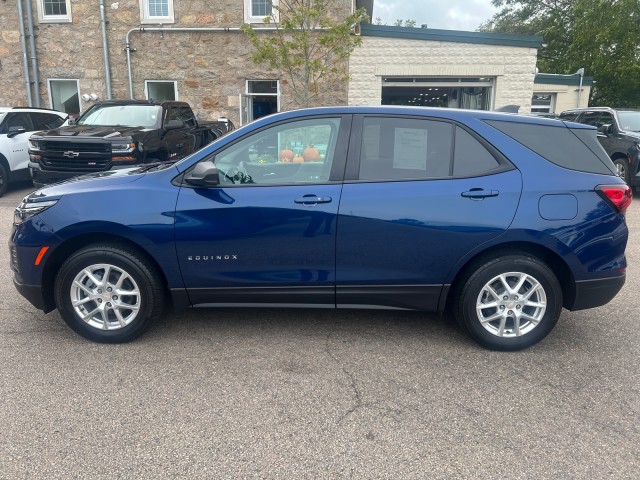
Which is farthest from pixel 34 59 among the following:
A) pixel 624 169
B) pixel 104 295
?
pixel 624 169

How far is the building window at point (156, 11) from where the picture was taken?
1445 cm

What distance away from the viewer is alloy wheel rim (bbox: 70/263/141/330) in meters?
3.71

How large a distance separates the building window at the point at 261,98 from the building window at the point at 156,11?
2895 millimetres

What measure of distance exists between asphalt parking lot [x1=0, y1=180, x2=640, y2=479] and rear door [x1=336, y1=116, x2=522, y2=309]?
20.3 inches

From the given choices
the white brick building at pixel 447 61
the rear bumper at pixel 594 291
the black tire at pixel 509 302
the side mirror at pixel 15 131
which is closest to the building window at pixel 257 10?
the white brick building at pixel 447 61

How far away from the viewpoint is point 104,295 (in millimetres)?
3734

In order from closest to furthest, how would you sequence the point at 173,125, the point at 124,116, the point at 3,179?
1. the point at 173,125
2. the point at 124,116
3. the point at 3,179

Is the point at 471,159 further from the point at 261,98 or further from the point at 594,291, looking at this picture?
the point at 261,98

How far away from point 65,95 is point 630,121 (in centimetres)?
1515

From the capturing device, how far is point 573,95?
2031 centimetres

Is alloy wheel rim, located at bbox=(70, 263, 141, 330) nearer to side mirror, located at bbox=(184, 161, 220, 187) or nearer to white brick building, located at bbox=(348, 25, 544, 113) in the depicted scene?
side mirror, located at bbox=(184, 161, 220, 187)

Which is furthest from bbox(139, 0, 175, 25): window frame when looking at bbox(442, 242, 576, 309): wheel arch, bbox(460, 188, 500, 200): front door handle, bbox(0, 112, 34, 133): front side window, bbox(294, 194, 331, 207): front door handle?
bbox(442, 242, 576, 309): wheel arch

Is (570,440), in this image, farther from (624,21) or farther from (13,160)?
(624,21)

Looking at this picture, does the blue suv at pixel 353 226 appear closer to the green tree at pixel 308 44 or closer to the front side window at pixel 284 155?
the front side window at pixel 284 155
